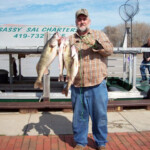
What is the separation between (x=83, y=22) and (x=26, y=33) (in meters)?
3.94

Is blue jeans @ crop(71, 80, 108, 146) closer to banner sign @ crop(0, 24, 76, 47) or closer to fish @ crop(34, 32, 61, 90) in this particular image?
Answer: fish @ crop(34, 32, 61, 90)

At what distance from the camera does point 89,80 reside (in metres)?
3.57

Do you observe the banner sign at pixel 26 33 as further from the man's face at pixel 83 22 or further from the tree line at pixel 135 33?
the tree line at pixel 135 33

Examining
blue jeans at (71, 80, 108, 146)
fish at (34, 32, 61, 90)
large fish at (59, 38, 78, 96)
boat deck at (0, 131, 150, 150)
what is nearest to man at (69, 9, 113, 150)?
blue jeans at (71, 80, 108, 146)

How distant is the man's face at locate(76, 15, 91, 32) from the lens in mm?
3396

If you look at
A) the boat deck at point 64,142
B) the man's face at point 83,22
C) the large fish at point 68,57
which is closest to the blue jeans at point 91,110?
the boat deck at point 64,142

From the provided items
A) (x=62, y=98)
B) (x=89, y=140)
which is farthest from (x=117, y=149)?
(x=62, y=98)

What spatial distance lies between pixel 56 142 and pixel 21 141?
66cm

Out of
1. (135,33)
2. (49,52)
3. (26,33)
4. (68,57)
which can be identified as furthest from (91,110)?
(135,33)

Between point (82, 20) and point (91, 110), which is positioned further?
point (91, 110)

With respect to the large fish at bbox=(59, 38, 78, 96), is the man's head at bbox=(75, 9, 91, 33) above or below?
above

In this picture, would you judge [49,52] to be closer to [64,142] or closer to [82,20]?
[82,20]

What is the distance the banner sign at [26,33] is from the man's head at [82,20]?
3530 millimetres

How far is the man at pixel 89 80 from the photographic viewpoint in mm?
3404
